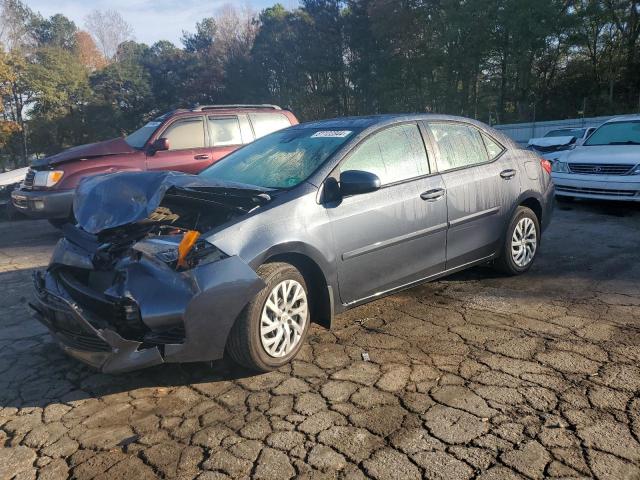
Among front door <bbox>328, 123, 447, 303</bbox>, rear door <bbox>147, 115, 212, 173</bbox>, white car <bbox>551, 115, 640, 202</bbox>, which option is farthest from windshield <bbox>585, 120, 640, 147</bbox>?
rear door <bbox>147, 115, 212, 173</bbox>

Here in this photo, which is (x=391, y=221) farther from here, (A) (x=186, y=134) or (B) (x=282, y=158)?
(A) (x=186, y=134)

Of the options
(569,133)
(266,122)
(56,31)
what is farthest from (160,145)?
(56,31)

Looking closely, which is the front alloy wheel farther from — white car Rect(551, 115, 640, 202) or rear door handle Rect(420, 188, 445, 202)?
white car Rect(551, 115, 640, 202)

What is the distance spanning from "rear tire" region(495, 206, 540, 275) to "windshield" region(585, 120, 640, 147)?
4658 mm

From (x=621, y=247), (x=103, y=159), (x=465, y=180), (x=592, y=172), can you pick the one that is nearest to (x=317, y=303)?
(x=465, y=180)

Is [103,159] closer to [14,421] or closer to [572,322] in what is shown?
[14,421]

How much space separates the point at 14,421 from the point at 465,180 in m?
3.67

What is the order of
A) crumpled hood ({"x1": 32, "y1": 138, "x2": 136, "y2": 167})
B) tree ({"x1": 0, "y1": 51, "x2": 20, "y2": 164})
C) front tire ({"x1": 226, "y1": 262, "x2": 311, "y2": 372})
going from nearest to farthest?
front tire ({"x1": 226, "y1": 262, "x2": 311, "y2": 372}) → crumpled hood ({"x1": 32, "y1": 138, "x2": 136, "y2": 167}) → tree ({"x1": 0, "y1": 51, "x2": 20, "y2": 164})

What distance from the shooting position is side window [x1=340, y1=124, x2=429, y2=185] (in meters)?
3.84

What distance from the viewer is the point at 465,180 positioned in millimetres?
4410

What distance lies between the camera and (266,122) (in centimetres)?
891

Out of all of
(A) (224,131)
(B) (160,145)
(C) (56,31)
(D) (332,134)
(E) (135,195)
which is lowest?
(E) (135,195)

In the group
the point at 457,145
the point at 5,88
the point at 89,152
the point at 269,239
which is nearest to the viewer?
the point at 269,239

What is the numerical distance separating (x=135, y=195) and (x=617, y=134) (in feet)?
28.2
